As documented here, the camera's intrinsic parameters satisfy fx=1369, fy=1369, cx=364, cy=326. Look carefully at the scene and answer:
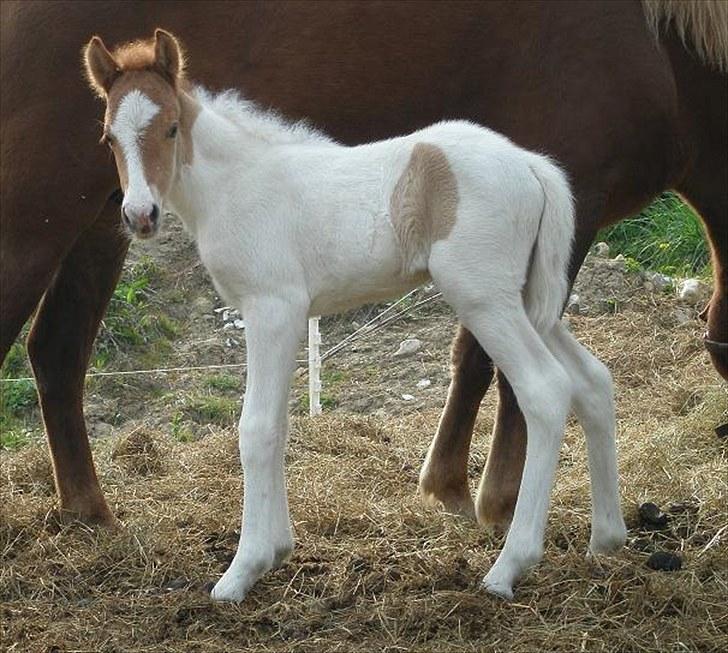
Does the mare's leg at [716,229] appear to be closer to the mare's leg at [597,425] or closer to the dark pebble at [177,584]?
the mare's leg at [597,425]

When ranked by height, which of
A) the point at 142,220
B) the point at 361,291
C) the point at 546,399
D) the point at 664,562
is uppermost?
the point at 142,220

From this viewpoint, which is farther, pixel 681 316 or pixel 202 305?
pixel 202 305

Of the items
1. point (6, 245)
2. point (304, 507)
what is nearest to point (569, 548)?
point (304, 507)

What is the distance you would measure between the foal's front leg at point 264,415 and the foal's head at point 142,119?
428mm

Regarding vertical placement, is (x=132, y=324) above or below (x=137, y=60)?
below

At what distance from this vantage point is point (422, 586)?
12.9 feet

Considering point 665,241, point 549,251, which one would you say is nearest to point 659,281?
→ point 665,241

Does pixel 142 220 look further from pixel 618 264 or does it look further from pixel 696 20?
pixel 618 264

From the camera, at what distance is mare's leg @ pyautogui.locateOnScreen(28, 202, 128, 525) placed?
4871 millimetres

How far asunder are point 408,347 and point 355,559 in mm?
3292

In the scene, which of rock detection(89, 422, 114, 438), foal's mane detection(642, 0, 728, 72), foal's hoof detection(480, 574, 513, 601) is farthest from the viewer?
rock detection(89, 422, 114, 438)

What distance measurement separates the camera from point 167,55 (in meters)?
3.64

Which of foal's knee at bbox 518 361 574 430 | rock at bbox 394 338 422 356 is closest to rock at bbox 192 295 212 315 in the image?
rock at bbox 394 338 422 356

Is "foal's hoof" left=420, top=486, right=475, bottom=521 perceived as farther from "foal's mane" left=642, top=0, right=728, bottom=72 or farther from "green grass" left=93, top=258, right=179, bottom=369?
"green grass" left=93, top=258, right=179, bottom=369
